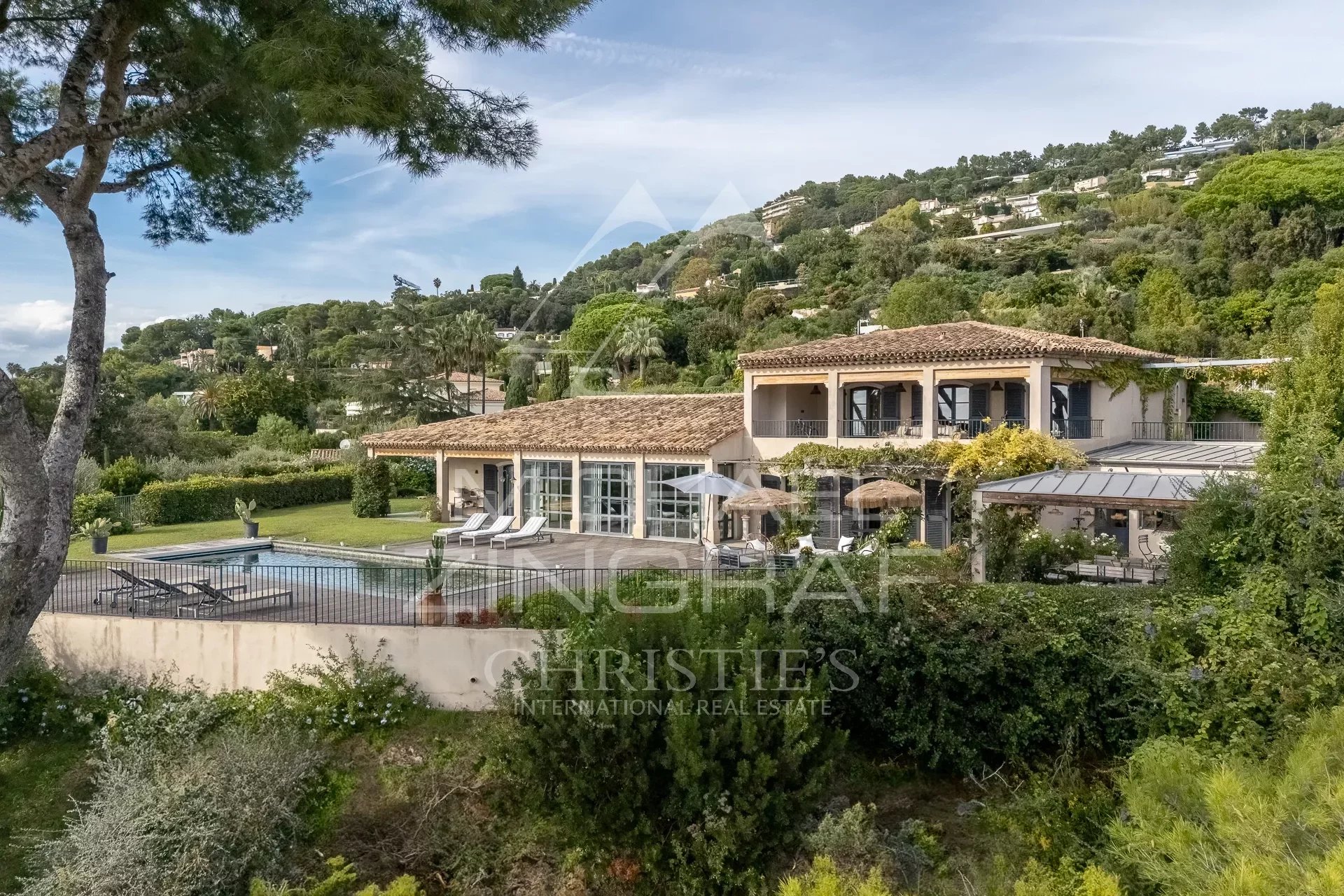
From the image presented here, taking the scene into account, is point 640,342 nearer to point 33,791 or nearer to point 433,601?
point 433,601

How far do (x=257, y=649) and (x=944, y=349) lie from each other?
1612cm

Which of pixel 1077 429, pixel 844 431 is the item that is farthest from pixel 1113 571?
pixel 844 431

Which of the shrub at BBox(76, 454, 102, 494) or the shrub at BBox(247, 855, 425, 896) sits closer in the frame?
the shrub at BBox(247, 855, 425, 896)

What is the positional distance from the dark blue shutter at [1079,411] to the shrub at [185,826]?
1867 cm

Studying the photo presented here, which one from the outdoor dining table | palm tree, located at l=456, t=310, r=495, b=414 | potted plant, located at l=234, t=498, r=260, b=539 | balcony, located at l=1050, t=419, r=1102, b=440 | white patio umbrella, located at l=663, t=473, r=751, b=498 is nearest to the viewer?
the outdoor dining table

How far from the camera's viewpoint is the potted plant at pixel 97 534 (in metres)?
21.5

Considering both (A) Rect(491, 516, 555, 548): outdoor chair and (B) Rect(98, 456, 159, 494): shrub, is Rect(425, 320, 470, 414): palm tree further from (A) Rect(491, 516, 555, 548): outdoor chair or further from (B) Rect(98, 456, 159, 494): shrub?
(A) Rect(491, 516, 555, 548): outdoor chair

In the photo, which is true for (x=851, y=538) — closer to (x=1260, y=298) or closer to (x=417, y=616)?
(x=417, y=616)

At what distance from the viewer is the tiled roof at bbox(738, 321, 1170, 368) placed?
20.3m

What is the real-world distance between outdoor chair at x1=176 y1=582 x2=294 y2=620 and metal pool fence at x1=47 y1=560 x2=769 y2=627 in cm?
2

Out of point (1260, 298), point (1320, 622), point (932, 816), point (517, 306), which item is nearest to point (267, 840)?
point (932, 816)

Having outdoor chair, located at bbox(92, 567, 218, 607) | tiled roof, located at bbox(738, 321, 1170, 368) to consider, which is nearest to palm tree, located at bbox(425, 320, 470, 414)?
tiled roof, located at bbox(738, 321, 1170, 368)

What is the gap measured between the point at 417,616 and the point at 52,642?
6.15 metres

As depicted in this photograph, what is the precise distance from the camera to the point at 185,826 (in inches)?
364
